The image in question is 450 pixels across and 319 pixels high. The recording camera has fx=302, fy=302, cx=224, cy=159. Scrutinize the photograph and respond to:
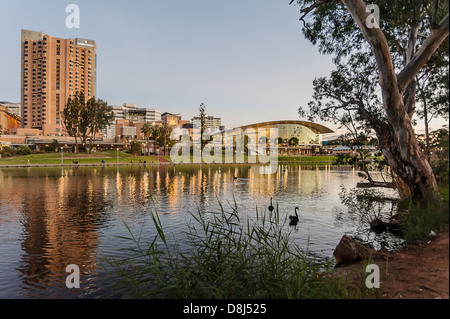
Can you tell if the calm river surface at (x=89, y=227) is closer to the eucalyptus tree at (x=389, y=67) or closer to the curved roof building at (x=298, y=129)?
the eucalyptus tree at (x=389, y=67)

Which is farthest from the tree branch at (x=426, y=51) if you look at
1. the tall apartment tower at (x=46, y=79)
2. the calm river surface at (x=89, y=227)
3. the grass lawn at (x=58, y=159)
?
the tall apartment tower at (x=46, y=79)

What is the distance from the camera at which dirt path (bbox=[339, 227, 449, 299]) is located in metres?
3.60

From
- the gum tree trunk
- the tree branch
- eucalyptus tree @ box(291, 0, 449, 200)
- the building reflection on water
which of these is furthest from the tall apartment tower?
the tree branch

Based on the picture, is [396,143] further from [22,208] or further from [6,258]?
[22,208]

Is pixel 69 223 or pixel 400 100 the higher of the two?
pixel 400 100

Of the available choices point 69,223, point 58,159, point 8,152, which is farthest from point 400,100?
point 8,152

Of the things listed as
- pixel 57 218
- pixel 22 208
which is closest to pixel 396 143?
pixel 57 218

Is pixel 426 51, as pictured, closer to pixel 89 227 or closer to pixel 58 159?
pixel 89 227

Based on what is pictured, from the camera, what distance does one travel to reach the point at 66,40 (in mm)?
184250

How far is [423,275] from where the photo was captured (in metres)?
4.80

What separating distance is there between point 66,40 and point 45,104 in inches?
1663

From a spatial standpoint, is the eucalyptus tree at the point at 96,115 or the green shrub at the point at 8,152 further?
the eucalyptus tree at the point at 96,115

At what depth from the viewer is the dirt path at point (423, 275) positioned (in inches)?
142
